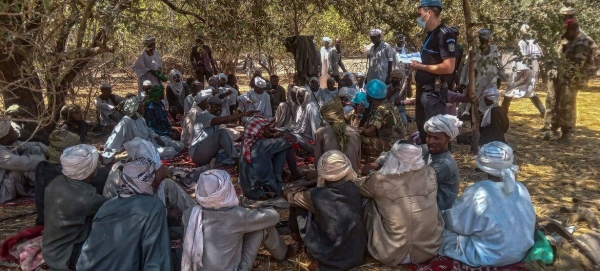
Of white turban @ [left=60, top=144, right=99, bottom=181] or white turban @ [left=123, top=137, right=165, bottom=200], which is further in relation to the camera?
white turban @ [left=123, top=137, right=165, bottom=200]

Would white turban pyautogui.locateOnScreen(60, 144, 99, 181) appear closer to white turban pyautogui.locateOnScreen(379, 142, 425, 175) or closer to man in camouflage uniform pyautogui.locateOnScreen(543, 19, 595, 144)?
white turban pyautogui.locateOnScreen(379, 142, 425, 175)

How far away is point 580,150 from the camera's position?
23.2 feet

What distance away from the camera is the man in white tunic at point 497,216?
3.53 meters

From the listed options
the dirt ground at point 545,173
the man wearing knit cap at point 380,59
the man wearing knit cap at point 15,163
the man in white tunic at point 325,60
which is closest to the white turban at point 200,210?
the dirt ground at point 545,173

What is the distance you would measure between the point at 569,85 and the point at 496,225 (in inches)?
175

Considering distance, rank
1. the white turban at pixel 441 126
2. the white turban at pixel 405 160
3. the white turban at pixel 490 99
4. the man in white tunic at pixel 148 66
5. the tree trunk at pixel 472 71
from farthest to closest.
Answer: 1. the man in white tunic at pixel 148 66
2. the white turban at pixel 490 99
3. the tree trunk at pixel 472 71
4. the white turban at pixel 441 126
5. the white turban at pixel 405 160

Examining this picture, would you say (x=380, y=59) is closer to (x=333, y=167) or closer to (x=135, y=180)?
(x=333, y=167)

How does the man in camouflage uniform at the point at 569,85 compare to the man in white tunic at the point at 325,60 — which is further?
the man in white tunic at the point at 325,60

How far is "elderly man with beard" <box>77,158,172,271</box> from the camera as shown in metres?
3.27

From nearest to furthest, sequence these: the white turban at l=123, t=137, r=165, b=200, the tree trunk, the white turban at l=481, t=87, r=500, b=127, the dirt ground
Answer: the white turban at l=123, t=137, r=165, b=200
the dirt ground
the tree trunk
the white turban at l=481, t=87, r=500, b=127

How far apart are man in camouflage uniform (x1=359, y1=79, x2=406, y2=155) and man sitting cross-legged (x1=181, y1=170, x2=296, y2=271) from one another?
2.74 m

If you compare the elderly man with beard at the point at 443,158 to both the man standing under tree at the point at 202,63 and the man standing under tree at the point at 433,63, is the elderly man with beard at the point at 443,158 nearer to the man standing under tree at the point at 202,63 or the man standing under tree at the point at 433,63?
the man standing under tree at the point at 433,63

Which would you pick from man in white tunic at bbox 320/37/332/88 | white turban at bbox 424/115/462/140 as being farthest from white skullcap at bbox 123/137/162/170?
man in white tunic at bbox 320/37/332/88

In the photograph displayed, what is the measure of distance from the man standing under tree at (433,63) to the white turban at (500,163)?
1.61 metres
